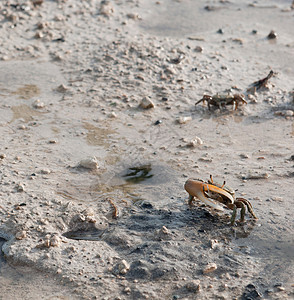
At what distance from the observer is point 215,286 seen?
2.91m

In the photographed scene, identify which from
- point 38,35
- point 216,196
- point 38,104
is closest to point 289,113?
point 216,196

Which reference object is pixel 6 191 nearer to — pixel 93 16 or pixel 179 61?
pixel 179 61

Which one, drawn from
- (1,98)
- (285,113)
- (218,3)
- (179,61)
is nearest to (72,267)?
(1,98)

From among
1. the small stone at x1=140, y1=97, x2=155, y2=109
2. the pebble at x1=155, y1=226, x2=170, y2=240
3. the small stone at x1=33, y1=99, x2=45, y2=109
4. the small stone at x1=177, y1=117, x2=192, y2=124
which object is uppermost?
the small stone at x1=140, y1=97, x2=155, y2=109

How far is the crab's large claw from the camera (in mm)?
3330

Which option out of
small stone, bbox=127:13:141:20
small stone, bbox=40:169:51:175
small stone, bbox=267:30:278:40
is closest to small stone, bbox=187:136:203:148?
small stone, bbox=40:169:51:175

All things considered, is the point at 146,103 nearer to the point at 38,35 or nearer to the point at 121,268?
the point at 38,35

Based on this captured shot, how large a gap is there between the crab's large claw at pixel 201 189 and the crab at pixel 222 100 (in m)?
1.80

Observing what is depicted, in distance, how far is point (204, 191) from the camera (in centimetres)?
338

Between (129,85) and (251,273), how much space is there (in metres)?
2.97

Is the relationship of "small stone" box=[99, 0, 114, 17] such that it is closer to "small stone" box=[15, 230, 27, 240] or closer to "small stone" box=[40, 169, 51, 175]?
"small stone" box=[40, 169, 51, 175]

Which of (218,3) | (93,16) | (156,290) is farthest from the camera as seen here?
(218,3)

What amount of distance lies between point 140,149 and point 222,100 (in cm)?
127

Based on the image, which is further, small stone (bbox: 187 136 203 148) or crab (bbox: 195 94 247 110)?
crab (bbox: 195 94 247 110)
